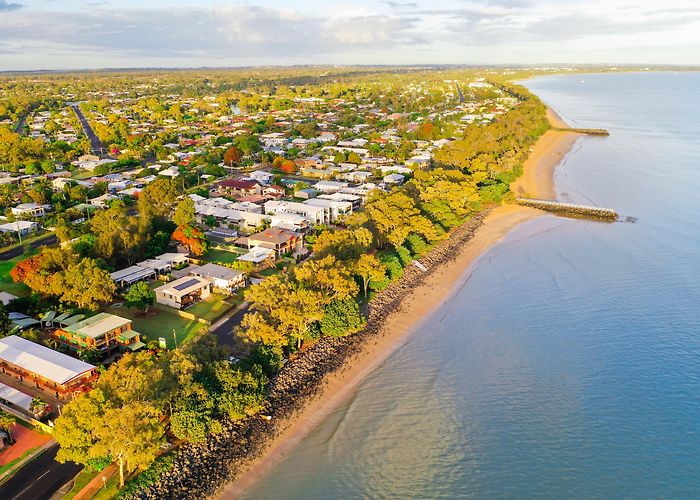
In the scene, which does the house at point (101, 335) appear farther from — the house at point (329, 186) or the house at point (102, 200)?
the house at point (329, 186)

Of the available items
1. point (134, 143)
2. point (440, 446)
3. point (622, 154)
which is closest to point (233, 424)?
point (440, 446)

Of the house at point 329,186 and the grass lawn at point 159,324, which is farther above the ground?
the house at point 329,186

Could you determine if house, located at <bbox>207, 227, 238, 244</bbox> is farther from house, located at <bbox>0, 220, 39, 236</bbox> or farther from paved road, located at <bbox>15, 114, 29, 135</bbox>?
paved road, located at <bbox>15, 114, 29, 135</bbox>

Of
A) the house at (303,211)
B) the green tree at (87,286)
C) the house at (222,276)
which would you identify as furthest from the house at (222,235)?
the green tree at (87,286)

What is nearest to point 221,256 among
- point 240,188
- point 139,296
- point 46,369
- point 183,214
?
point 183,214

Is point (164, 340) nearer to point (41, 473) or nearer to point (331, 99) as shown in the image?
point (41, 473)

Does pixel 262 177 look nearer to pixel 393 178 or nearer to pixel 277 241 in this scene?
pixel 393 178
